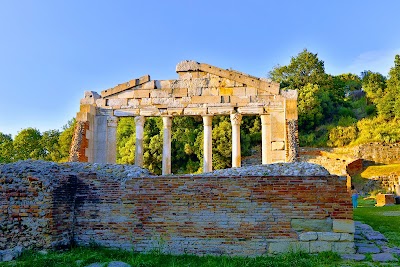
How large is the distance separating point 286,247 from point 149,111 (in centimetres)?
1317

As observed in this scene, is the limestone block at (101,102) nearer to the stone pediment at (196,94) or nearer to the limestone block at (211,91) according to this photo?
the stone pediment at (196,94)

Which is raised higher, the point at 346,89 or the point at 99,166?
the point at 346,89

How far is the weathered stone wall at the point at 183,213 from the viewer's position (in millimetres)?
7793

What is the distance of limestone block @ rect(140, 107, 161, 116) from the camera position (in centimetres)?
1970

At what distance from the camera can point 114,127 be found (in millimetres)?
20297

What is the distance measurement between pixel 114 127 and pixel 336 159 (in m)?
19.8

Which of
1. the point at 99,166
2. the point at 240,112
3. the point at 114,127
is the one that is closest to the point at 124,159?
the point at 114,127

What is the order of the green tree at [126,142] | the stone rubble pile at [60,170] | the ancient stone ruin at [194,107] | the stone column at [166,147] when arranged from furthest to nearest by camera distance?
the green tree at [126,142]
the stone column at [166,147]
the ancient stone ruin at [194,107]
the stone rubble pile at [60,170]

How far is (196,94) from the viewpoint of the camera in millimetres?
19500

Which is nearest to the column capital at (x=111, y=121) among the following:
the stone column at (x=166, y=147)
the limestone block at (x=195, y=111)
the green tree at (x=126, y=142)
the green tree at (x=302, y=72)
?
the stone column at (x=166, y=147)

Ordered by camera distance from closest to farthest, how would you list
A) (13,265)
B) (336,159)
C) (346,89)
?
(13,265) < (336,159) < (346,89)

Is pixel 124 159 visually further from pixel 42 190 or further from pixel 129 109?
pixel 42 190

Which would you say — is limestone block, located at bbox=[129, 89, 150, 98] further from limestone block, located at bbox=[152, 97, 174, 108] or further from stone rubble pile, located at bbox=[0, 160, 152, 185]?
stone rubble pile, located at bbox=[0, 160, 152, 185]

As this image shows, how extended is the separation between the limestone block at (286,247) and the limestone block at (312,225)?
0.29m
